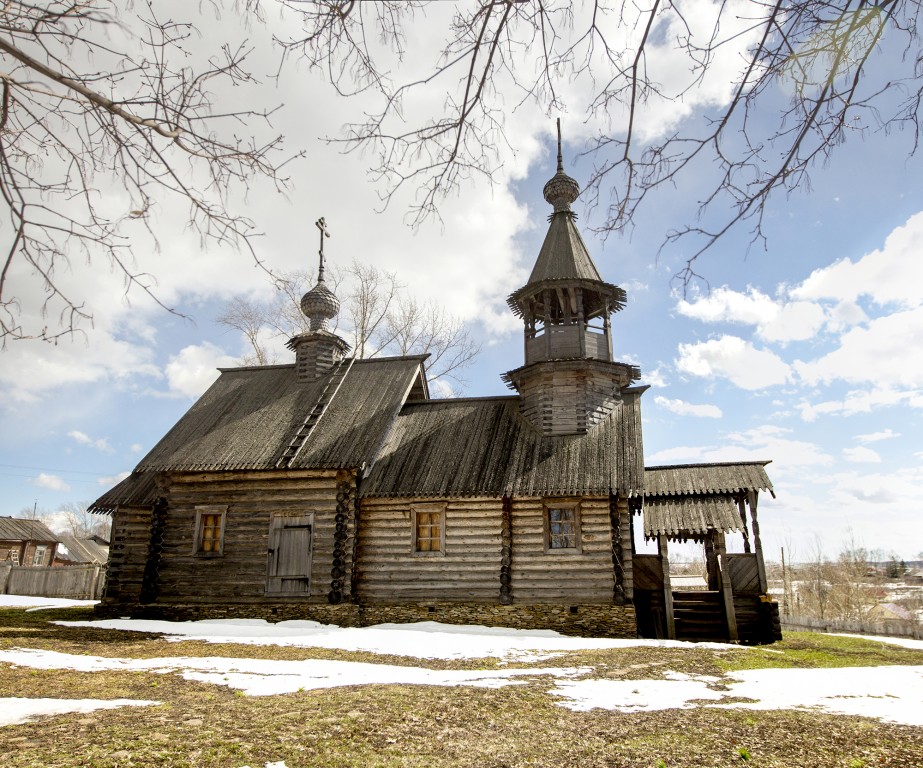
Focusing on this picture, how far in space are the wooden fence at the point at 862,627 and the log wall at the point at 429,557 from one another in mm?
14434

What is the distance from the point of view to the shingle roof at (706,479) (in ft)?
54.3

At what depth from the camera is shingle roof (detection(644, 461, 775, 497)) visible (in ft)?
54.3

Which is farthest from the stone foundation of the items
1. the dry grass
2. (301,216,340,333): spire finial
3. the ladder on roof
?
(301,216,340,333): spire finial

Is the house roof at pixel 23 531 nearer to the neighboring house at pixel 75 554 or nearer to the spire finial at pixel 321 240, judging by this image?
the neighboring house at pixel 75 554

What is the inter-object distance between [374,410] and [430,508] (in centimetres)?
376

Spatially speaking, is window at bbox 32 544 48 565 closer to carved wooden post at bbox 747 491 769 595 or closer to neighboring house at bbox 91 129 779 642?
neighboring house at bbox 91 129 779 642

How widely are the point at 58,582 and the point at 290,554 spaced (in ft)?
59.4

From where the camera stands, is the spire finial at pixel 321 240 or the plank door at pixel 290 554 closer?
the plank door at pixel 290 554

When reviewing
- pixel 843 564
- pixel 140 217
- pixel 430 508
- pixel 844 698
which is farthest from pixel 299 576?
pixel 843 564

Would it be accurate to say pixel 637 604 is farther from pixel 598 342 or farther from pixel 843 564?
pixel 843 564

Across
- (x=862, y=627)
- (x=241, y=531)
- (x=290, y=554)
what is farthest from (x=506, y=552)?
(x=862, y=627)

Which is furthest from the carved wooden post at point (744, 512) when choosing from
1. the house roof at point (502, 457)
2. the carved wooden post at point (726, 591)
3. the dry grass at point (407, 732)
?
the dry grass at point (407, 732)

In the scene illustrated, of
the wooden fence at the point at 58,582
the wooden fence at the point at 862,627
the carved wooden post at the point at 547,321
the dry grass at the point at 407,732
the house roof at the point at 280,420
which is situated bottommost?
the wooden fence at the point at 862,627

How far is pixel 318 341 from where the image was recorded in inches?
868
